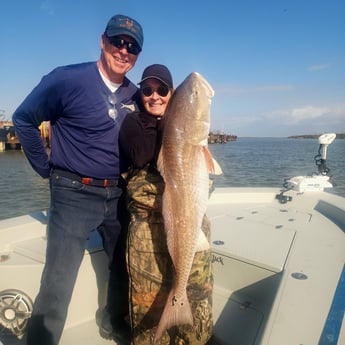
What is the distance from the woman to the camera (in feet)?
8.53

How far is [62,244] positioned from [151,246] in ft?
2.58

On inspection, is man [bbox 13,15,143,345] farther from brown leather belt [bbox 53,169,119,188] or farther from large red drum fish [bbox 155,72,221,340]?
large red drum fish [bbox 155,72,221,340]

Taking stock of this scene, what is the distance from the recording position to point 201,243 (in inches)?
99.1

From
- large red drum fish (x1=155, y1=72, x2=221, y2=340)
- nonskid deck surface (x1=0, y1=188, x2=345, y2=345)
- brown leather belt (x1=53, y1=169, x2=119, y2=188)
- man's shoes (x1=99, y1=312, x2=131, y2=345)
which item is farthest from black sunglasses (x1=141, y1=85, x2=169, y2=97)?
man's shoes (x1=99, y1=312, x2=131, y2=345)

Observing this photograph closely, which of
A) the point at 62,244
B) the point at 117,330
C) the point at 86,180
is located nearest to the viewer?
the point at 62,244

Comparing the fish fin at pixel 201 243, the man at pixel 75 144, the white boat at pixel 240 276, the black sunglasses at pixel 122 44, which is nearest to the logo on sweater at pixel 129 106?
the man at pixel 75 144

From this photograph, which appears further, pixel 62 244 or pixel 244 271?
pixel 244 271

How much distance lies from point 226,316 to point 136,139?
2209mm

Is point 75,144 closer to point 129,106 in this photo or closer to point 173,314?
point 129,106

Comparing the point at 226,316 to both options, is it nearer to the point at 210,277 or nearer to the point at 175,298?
the point at 210,277

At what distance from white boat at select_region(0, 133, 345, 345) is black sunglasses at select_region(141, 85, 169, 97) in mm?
1770

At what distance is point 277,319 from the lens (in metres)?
2.19

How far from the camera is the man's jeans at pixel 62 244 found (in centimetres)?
271

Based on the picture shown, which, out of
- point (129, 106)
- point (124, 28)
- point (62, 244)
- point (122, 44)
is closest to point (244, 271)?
point (62, 244)
